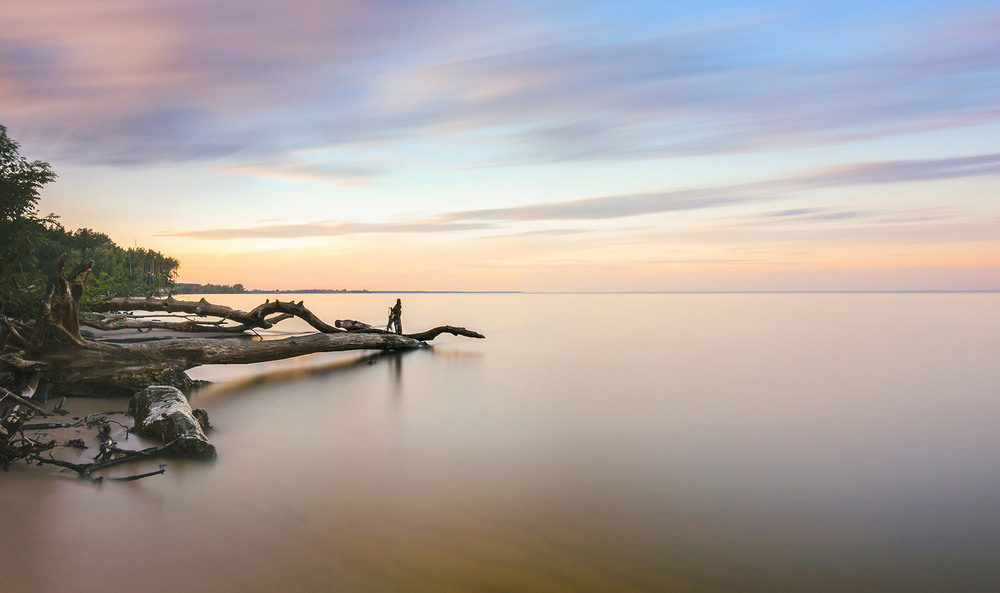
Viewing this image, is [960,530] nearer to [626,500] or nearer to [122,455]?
[626,500]

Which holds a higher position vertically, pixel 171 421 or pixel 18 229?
pixel 18 229

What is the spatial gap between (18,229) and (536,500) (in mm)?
15635

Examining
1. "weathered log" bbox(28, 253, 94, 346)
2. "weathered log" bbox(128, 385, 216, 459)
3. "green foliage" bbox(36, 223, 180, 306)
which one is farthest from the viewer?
"green foliage" bbox(36, 223, 180, 306)

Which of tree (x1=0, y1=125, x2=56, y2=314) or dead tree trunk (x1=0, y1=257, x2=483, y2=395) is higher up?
tree (x1=0, y1=125, x2=56, y2=314)

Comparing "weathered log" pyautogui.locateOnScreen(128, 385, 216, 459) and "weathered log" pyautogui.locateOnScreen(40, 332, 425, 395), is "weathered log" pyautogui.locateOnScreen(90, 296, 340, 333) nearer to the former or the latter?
"weathered log" pyautogui.locateOnScreen(40, 332, 425, 395)

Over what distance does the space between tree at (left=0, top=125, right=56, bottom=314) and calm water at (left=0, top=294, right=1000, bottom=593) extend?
513 cm

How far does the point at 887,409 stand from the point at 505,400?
411 inches

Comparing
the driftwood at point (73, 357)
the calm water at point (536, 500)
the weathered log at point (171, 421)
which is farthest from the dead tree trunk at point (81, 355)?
the weathered log at point (171, 421)

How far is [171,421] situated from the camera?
8.31m

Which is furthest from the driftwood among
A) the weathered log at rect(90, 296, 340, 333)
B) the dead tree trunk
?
the weathered log at rect(90, 296, 340, 333)

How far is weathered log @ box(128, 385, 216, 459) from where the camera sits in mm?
7988

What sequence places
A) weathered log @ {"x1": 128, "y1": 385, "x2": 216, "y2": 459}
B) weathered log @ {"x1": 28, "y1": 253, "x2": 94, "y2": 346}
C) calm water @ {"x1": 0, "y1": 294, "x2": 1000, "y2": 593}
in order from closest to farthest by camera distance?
1. calm water @ {"x1": 0, "y1": 294, "x2": 1000, "y2": 593}
2. weathered log @ {"x1": 128, "y1": 385, "x2": 216, "y2": 459}
3. weathered log @ {"x1": 28, "y1": 253, "x2": 94, "y2": 346}

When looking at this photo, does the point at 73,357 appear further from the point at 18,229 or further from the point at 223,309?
the point at 223,309

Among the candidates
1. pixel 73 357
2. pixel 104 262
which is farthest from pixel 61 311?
pixel 104 262
